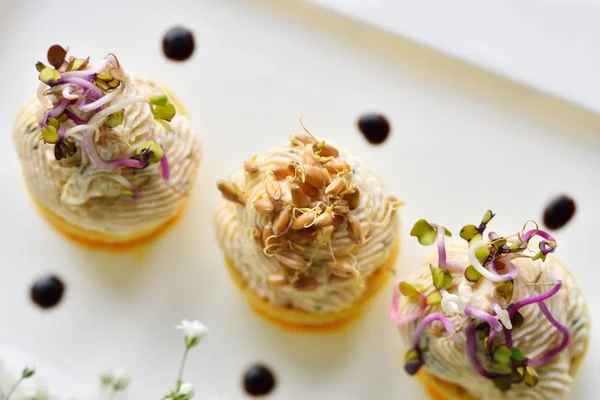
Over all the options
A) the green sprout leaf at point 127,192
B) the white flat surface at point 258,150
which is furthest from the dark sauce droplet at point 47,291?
the green sprout leaf at point 127,192

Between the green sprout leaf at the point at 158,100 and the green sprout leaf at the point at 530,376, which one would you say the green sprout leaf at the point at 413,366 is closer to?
the green sprout leaf at the point at 530,376

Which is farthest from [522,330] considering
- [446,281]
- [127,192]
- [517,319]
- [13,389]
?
[13,389]

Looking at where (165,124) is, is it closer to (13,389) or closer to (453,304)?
(13,389)

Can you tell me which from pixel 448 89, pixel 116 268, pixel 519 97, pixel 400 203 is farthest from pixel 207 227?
pixel 519 97

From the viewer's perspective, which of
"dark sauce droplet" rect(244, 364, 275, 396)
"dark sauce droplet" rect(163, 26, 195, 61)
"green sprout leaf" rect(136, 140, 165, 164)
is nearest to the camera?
"green sprout leaf" rect(136, 140, 165, 164)

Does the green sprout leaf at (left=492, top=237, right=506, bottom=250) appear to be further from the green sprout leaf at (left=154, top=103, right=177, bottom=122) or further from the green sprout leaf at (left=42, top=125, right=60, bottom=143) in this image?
the green sprout leaf at (left=42, top=125, right=60, bottom=143)

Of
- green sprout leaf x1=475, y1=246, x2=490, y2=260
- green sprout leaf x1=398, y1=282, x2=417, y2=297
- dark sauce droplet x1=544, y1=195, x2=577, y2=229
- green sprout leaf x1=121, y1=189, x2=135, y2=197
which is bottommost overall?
green sprout leaf x1=121, y1=189, x2=135, y2=197

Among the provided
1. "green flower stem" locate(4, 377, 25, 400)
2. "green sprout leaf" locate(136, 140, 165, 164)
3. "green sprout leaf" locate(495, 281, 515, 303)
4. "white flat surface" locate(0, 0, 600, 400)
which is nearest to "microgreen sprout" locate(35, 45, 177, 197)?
"green sprout leaf" locate(136, 140, 165, 164)
